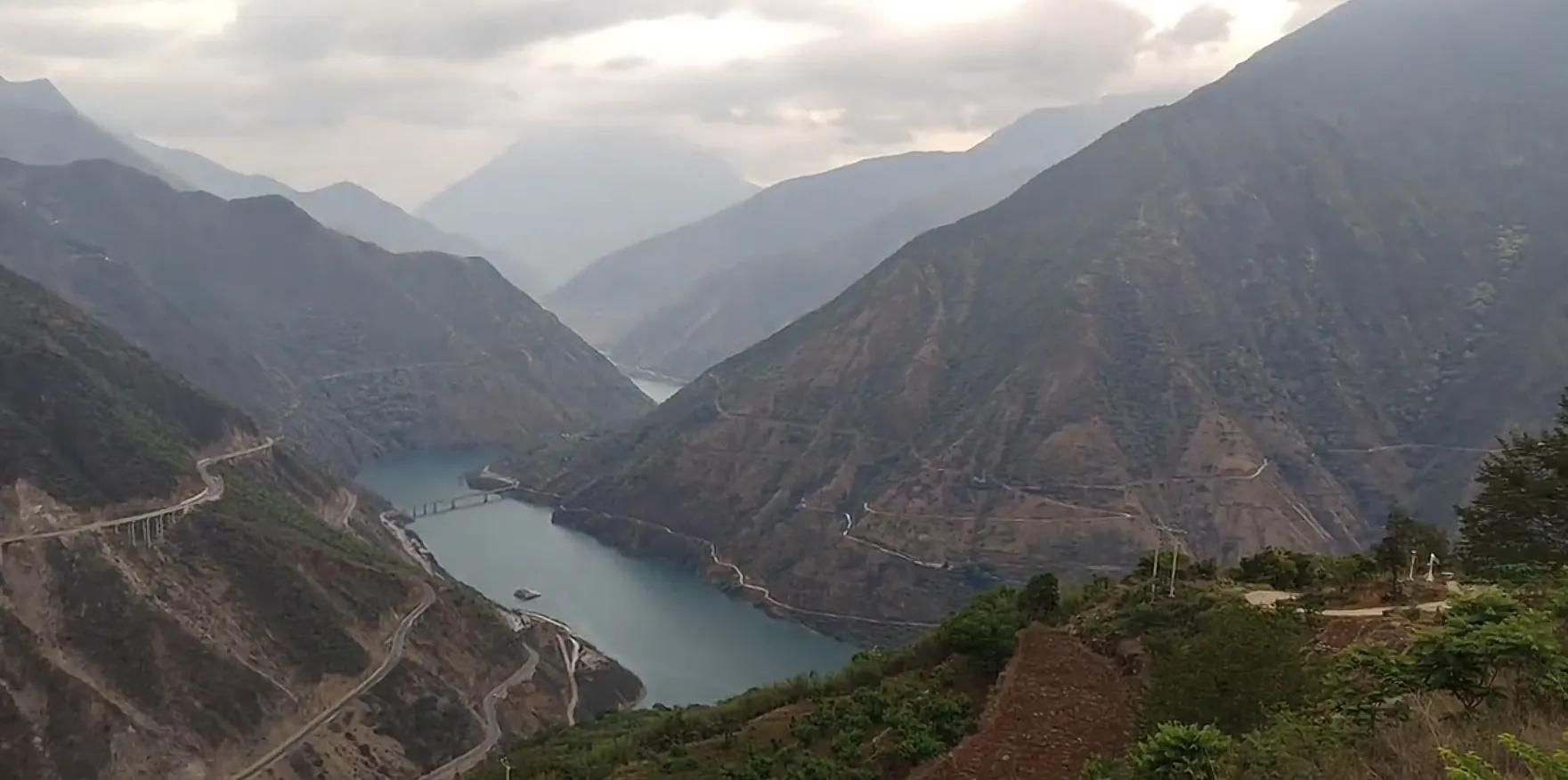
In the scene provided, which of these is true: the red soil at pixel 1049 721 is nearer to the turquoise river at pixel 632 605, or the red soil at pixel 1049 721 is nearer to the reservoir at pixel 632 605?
the turquoise river at pixel 632 605

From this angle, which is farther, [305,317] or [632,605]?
[305,317]

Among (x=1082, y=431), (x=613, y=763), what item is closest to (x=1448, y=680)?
(x=613, y=763)

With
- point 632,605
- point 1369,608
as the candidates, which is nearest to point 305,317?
point 632,605

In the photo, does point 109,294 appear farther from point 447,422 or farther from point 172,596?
point 172,596

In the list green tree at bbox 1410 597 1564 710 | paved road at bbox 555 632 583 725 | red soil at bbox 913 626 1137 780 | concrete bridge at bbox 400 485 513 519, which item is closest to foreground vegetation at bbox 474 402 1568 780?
green tree at bbox 1410 597 1564 710

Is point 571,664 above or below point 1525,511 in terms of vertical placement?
below

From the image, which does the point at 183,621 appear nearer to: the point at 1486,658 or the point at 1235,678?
the point at 1235,678

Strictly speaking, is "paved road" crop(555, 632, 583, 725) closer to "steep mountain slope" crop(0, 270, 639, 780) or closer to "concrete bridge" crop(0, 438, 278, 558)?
"steep mountain slope" crop(0, 270, 639, 780)

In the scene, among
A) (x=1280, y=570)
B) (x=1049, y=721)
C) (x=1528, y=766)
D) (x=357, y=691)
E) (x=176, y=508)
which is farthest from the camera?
(x=176, y=508)
